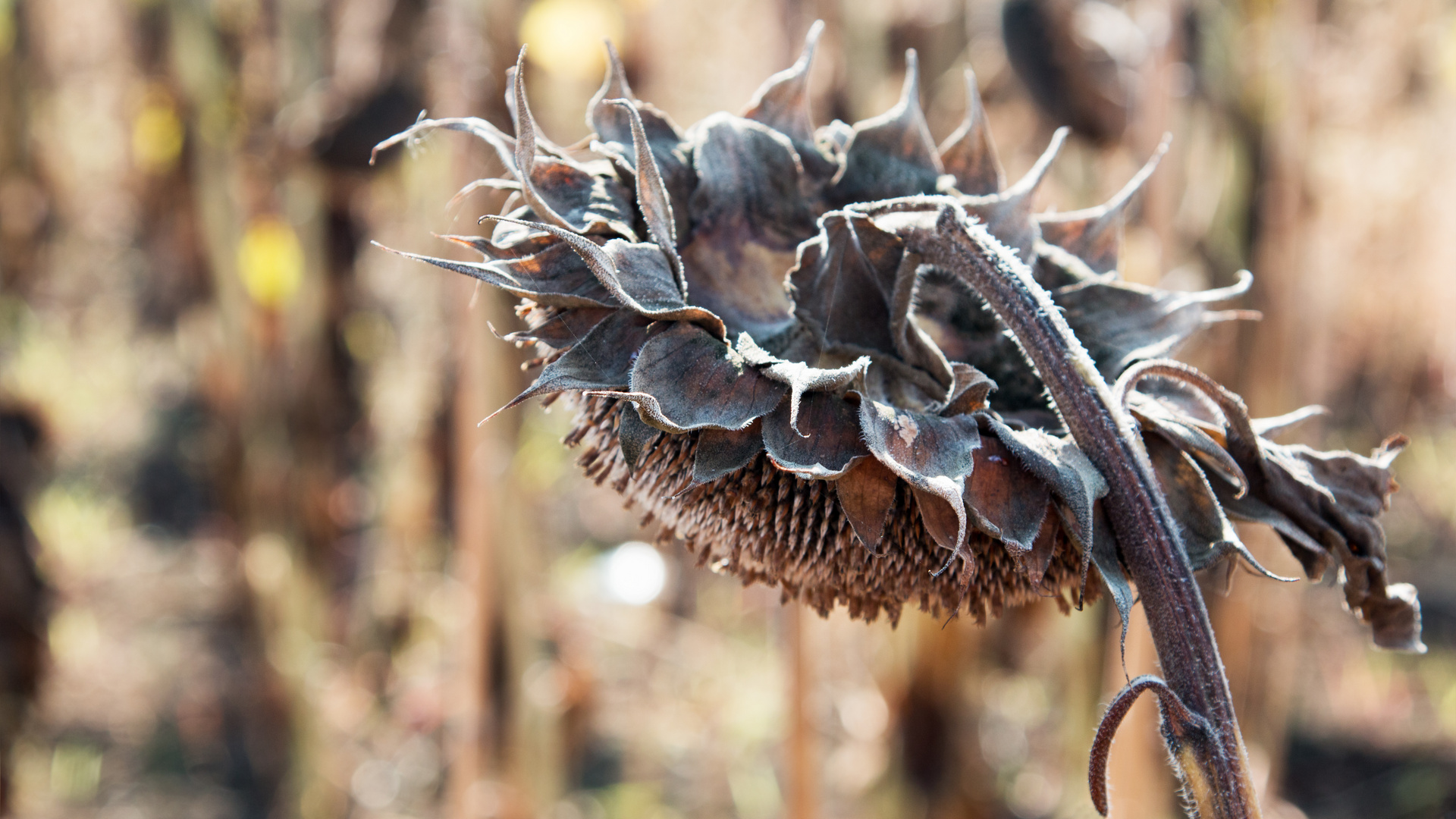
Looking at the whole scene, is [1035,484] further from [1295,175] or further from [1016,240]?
[1295,175]

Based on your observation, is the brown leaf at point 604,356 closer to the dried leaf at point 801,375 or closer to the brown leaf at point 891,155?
the dried leaf at point 801,375

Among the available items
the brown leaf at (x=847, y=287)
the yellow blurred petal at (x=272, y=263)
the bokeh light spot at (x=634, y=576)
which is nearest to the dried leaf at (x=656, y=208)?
the brown leaf at (x=847, y=287)

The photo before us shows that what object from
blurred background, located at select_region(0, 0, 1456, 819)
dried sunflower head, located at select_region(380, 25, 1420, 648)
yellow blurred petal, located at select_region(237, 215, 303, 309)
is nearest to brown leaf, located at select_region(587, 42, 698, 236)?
dried sunflower head, located at select_region(380, 25, 1420, 648)

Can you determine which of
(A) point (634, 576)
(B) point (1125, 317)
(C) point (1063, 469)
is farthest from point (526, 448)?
(C) point (1063, 469)

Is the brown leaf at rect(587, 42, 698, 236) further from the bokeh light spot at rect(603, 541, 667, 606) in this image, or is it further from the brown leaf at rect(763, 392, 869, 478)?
the bokeh light spot at rect(603, 541, 667, 606)

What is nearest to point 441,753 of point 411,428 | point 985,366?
point 411,428

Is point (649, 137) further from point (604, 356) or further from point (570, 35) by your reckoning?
point (570, 35)
